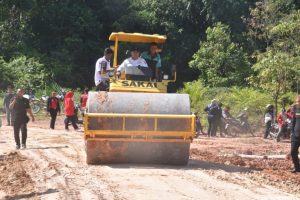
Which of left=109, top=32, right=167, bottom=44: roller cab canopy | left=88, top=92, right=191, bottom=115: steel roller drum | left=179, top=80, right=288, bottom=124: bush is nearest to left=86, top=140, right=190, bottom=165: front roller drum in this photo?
left=88, top=92, right=191, bottom=115: steel roller drum

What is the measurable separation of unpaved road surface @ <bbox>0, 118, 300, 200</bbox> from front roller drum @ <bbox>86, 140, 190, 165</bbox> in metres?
0.23

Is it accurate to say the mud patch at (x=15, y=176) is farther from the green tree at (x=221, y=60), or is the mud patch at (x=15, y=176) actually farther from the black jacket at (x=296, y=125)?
the green tree at (x=221, y=60)

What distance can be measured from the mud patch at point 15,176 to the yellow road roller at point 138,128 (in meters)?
1.39

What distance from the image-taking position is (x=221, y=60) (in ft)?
120

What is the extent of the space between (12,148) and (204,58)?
21.9 metres

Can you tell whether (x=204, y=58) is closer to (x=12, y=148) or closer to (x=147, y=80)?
(x=12, y=148)

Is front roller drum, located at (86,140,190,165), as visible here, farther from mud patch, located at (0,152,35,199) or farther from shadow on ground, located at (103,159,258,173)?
mud patch, located at (0,152,35,199)

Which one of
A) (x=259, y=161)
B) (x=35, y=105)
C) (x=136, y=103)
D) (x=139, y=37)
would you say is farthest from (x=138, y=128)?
(x=35, y=105)

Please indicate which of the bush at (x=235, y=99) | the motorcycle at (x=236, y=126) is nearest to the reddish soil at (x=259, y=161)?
the motorcycle at (x=236, y=126)

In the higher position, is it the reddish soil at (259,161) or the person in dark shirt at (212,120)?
the person in dark shirt at (212,120)

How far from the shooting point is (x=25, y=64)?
38.8 metres

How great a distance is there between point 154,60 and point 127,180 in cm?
422

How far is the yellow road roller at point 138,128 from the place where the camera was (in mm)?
11828

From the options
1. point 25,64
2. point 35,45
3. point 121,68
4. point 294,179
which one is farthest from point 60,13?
point 294,179
